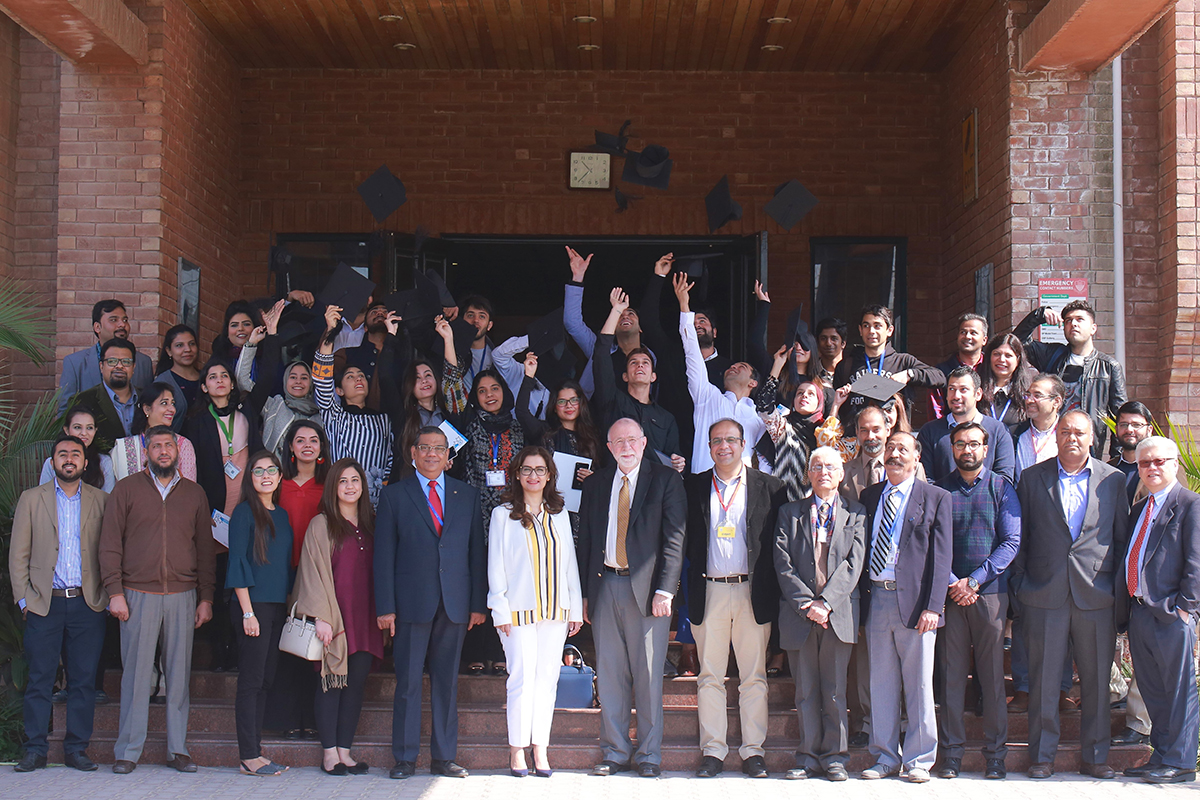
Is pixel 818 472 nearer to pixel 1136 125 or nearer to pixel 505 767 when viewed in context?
Answer: pixel 505 767

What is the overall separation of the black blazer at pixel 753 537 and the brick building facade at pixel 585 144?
2766 mm

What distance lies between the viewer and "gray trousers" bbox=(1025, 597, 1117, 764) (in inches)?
214

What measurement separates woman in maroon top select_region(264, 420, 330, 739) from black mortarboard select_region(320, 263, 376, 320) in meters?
0.98

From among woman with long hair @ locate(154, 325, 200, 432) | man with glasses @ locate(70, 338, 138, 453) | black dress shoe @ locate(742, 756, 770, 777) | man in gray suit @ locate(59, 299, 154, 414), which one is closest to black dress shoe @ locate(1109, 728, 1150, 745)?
black dress shoe @ locate(742, 756, 770, 777)

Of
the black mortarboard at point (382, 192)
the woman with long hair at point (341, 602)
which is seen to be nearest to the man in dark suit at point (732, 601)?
the woman with long hair at point (341, 602)

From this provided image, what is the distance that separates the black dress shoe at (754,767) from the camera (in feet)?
18.0

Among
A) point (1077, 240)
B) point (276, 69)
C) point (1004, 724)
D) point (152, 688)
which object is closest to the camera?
point (1004, 724)

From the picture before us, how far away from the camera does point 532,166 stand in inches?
373

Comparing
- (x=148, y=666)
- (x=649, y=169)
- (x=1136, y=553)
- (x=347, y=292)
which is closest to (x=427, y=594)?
(x=148, y=666)

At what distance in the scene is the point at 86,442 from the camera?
586 cm

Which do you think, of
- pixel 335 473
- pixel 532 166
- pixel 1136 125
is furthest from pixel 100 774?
pixel 1136 125

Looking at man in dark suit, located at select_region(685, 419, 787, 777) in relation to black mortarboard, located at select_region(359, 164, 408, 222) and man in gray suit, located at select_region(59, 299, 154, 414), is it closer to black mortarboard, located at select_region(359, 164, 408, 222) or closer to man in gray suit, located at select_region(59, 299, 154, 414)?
black mortarboard, located at select_region(359, 164, 408, 222)

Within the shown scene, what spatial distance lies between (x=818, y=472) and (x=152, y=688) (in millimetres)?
3456

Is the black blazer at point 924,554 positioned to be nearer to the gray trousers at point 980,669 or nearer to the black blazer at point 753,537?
the gray trousers at point 980,669
